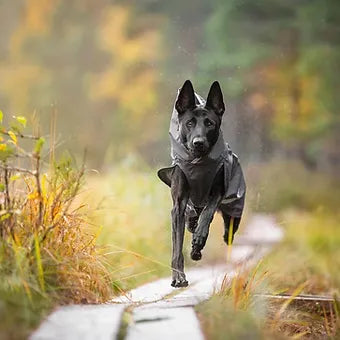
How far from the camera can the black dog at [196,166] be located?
2576 mm

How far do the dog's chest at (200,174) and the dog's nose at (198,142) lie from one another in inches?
3.7

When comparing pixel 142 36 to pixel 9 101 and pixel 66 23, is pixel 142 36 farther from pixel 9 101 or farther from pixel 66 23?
pixel 9 101

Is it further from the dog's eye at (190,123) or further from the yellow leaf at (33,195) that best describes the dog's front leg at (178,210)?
the yellow leaf at (33,195)

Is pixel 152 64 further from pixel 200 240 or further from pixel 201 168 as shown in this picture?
pixel 200 240

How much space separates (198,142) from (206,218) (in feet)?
0.88

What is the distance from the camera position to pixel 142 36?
6109 mm

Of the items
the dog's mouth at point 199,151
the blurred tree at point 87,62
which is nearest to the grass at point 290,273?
the dog's mouth at point 199,151

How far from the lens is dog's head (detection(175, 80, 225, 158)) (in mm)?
2557

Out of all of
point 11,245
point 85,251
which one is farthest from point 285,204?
point 11,245

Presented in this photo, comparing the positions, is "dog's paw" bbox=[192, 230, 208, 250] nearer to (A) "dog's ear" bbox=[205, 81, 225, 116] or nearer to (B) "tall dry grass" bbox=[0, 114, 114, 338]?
(B) "tall dry grass" bbox=[0, 114, 114, 338]

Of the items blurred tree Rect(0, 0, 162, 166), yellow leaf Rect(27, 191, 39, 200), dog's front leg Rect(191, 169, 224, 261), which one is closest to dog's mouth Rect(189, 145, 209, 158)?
dog's front leg Rect(191, 169, 224, 261)

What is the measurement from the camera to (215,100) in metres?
2.62

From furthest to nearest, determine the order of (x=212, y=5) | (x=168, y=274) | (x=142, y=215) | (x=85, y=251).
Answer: (x=212, y=5) → (x=142, y=215) → (x=168, y=274) → (x=85, y=251)

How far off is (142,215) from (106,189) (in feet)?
0.99
